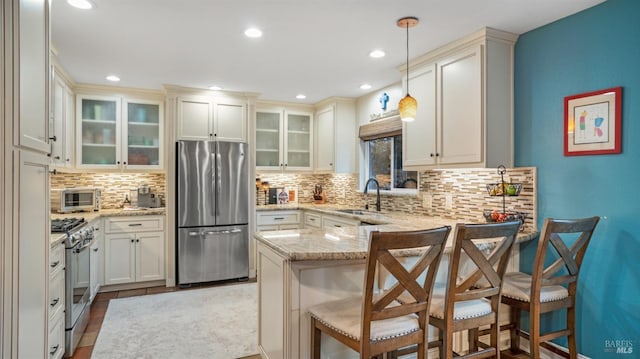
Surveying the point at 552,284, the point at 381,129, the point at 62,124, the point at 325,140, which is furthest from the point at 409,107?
the point at 62,124

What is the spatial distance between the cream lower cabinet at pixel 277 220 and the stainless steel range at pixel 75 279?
7.03 ft

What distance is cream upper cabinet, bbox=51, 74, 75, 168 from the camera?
356 centimetres

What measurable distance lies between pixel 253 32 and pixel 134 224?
9.28 feet

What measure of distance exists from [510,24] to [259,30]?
181cm

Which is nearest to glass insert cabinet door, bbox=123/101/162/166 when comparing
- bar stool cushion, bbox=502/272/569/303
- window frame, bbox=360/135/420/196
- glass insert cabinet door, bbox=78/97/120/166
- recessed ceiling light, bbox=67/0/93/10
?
glass insert cabinet door, bbox=78/97/120/166

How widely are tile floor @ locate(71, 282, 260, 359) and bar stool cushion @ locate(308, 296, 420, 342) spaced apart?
1.16 meters

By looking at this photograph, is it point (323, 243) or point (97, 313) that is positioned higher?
point (323, 243)

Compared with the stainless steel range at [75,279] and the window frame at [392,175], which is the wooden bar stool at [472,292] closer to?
the window frame at [392,175]

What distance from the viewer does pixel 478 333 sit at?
228cm

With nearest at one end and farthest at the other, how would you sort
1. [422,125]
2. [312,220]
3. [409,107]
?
[409,107]
[422,125]
[312,220]

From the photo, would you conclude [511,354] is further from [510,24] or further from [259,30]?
[259,30]

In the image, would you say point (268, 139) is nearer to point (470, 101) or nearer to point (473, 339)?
point (470, 101)

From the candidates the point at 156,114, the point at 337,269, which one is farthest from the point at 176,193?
the point at 337,269

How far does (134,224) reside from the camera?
14.4ft
